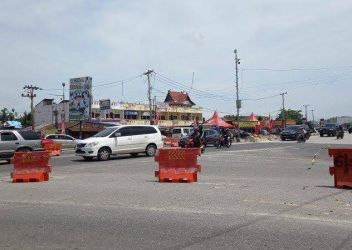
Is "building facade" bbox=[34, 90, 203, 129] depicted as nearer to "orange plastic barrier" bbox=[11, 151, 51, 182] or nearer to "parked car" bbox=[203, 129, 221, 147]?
"parked car" bbox=[203, 129, 221, 147]

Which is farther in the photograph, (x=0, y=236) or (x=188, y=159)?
(x=188, y=159)

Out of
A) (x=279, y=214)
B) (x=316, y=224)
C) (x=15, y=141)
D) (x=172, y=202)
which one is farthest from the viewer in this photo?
(x=15, y=141)

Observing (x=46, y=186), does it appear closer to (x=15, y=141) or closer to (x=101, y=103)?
(x=15, y=141)

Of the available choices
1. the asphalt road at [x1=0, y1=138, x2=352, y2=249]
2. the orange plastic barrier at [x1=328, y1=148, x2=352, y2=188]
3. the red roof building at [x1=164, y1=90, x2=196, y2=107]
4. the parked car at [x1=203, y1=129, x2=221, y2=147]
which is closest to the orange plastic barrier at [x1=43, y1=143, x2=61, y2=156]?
the parked car at [x1=203, y1=129, x2=221, y2=147]

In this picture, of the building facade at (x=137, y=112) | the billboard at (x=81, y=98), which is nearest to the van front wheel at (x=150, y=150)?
the billboard at (x=81, y=98)

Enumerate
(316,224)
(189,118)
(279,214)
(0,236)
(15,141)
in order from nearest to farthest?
(0,236) → (316,224) → (279,214) → (15,141) → (189,118)

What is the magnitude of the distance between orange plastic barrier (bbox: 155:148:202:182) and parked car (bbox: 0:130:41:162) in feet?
42.0

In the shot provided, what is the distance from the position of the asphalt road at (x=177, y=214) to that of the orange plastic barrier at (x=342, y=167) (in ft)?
1.13

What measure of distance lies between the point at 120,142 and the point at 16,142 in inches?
209

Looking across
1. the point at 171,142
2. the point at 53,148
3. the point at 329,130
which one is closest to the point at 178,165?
the point at 53,148

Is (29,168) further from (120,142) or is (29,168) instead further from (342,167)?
(120,142)

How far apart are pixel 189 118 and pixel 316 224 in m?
84.8

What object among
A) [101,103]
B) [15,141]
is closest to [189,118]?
[101,103]

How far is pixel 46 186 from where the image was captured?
1362 cm
